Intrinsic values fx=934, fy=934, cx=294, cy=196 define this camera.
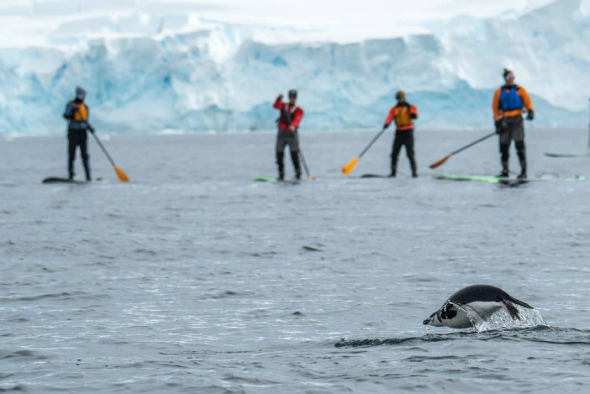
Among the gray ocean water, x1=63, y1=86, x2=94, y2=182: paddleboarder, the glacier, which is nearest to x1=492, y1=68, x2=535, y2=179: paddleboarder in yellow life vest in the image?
the gray ocean water

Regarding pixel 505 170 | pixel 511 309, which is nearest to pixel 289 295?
pixel 511 309

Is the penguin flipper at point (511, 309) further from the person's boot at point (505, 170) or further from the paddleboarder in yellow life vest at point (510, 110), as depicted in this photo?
the person's boot at point (505, 170)

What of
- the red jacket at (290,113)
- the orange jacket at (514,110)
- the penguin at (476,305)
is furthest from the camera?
the red jacket at (290,113)

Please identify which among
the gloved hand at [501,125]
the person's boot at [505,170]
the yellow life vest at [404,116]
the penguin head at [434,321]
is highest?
the yellow life vest at [404,116]

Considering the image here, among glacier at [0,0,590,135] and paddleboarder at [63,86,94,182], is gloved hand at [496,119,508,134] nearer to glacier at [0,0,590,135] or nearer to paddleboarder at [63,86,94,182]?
paddleboarder at [63,86,94,182]

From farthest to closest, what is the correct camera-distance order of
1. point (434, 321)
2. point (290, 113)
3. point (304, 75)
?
point (304, 75), point (290, 113), point (434, 321)

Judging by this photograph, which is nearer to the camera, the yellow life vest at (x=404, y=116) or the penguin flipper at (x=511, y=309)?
the penguin flipper at (x=511, y=309)

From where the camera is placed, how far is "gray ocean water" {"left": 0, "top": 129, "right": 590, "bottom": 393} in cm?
562

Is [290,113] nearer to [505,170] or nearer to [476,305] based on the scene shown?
[505,170]

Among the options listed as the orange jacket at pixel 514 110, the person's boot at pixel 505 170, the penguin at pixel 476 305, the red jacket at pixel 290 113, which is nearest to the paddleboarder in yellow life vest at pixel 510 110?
the orange jacket at pixel 514 110

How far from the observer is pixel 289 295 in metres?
8.38

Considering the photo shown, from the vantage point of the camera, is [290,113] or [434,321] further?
→ [290,113]

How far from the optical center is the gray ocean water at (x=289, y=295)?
18.4 feet

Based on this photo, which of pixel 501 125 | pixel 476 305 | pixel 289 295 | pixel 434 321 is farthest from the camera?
pixel 501 125
